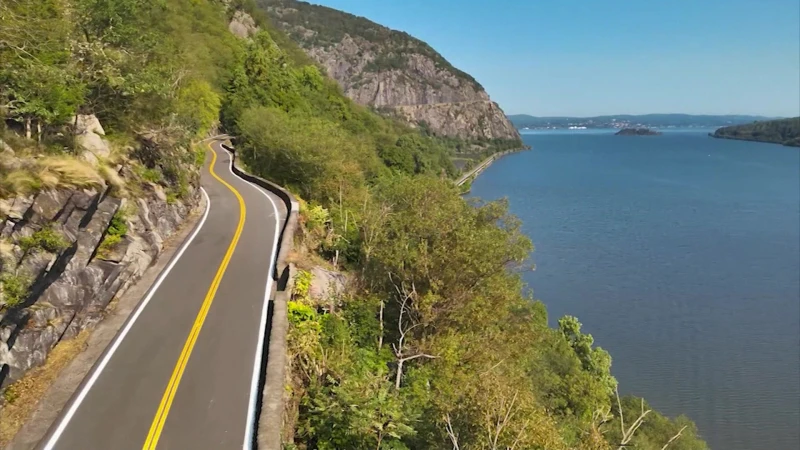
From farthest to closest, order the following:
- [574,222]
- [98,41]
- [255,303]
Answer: [574,222]
[98,41]
[255,303]

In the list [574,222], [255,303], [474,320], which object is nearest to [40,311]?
[255,303]

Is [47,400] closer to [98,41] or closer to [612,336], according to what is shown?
[98,41]

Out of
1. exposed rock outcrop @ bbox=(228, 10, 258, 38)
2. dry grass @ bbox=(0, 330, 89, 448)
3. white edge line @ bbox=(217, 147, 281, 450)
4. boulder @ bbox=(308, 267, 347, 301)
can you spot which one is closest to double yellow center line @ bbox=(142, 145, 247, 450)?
white edge line @ bbox=(217, 147, 281, 450)

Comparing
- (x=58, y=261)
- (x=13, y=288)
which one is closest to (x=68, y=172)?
(x=58, y=261)

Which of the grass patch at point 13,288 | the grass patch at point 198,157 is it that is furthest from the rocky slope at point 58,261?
the grass patch at point 198,157

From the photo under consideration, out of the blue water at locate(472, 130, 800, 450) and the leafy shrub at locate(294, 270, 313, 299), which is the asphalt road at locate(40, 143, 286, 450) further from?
the blue water at locate(472, 130, 800, 450)
